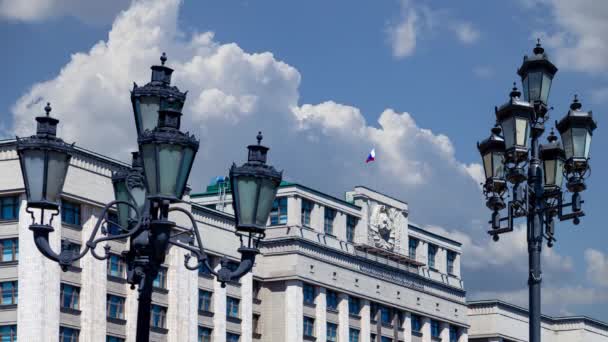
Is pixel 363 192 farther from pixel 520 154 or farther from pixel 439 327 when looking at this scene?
pixel 520 154

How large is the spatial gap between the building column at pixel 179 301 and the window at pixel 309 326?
1121cm

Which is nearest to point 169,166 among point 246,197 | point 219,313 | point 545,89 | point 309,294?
point 246,197

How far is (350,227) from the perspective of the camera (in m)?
103

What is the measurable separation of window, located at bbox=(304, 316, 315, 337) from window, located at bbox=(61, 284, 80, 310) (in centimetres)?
2134

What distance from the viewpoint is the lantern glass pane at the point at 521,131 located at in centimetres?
2630

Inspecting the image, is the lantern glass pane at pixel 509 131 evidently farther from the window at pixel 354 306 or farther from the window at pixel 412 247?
the window at pixel 412 247

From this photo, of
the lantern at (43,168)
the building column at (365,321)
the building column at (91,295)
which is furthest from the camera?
the building column at (365,321)

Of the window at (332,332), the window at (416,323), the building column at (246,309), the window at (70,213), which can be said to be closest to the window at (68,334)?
the window at (70,213)

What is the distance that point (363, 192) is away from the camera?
104125mm

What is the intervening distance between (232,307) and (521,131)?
66814 millimetres

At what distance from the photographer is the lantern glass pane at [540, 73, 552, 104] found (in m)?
27.4

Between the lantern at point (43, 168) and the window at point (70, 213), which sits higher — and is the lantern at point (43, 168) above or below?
below

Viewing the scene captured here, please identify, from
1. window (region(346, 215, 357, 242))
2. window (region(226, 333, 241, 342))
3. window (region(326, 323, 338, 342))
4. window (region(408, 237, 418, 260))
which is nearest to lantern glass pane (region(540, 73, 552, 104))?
window (region(226, 333, 241, 342))

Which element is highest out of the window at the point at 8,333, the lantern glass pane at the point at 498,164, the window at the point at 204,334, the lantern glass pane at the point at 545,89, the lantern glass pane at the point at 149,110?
the window at the point at 204,334
